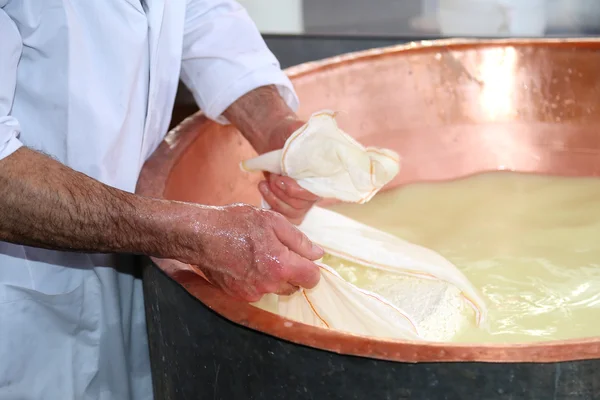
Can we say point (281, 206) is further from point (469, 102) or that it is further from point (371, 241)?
point (469, 102)

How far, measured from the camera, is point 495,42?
201cm

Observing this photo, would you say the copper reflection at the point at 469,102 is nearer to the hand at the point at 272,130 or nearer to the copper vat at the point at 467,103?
the copper vat at the point at 467,103

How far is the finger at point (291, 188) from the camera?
55.5 inches

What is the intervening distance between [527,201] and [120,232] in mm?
1101

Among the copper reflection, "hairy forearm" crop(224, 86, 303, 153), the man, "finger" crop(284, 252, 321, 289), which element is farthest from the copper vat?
"finger" crop(284, 252, 321, 289)

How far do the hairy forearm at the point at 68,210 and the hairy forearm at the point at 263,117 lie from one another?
0.46 metres

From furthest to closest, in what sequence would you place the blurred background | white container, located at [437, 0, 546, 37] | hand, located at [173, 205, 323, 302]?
white container, located at [437, 0, 546, 37], the blurred background, hand, located at [173, 205, 323, 302]

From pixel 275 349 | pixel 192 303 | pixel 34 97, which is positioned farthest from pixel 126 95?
pixel 275 349

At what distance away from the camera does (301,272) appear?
1.11 m

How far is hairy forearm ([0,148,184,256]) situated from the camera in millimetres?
1072

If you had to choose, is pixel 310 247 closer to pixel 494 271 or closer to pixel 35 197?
pixel 35 197

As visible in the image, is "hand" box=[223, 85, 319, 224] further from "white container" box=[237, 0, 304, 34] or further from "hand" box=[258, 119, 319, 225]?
"white container" box=[237, 0, 304, 34]

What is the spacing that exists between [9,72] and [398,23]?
203 centimetres

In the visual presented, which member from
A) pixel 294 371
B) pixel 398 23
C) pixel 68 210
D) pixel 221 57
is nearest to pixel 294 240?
pixel 294 371
